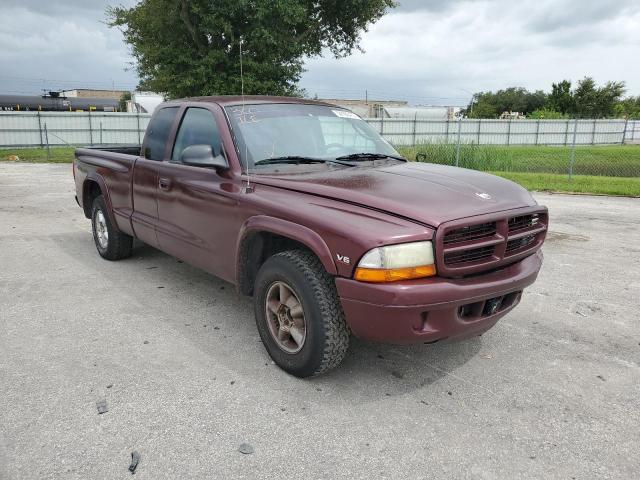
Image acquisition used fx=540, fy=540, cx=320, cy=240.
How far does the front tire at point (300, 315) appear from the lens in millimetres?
3062

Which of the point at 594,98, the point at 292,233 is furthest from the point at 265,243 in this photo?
the point at 594,98

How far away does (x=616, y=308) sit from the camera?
463 centimetres

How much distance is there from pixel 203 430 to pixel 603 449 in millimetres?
2006

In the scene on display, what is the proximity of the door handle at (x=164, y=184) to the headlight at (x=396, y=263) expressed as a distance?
91.8 inches

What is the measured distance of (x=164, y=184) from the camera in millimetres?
4602

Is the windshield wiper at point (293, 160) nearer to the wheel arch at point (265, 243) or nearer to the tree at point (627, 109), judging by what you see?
the wheel arch at point (265, 243)

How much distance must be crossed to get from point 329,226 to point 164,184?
217 cm

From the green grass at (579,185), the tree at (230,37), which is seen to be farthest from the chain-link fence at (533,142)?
the tree at (230,37)

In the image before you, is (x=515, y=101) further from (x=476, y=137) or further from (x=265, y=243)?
(x=265, y=243)

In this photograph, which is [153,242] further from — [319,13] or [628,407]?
[319,13]

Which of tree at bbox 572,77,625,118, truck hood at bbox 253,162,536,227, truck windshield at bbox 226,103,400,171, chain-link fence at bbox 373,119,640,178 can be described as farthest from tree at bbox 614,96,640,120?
truck hood at bbox 253,162,536,227

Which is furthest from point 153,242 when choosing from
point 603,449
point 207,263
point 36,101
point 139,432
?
point 36,101

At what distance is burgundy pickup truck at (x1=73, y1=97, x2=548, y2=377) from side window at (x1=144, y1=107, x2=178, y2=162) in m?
0.03

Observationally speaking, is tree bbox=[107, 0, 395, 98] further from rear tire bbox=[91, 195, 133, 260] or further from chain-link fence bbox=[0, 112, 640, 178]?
rear tire bbox=[91, 195, 133, 260]
